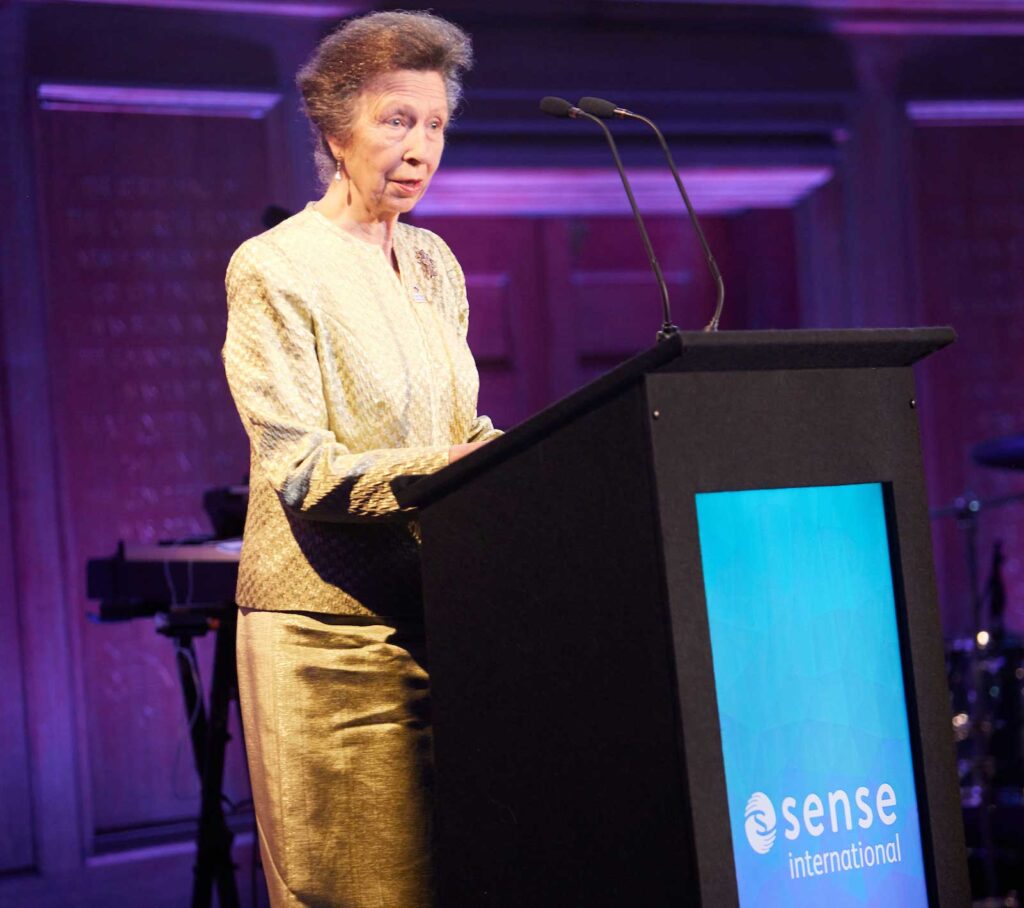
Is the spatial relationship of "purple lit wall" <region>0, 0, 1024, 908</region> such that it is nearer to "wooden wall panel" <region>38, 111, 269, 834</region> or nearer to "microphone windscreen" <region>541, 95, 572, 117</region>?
"wooden wall panel" <region>38, 111, 269, 834</region>

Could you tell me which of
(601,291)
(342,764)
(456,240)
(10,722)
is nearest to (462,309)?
A: (342,764)

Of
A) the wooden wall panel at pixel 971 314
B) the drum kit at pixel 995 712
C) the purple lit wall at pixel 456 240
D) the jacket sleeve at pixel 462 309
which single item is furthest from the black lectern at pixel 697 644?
the wooden wall panel at pixel 971 314

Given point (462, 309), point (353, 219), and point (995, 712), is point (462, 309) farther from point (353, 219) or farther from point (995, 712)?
point (995, 712)

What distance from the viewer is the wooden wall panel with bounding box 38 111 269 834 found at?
15.5 ft


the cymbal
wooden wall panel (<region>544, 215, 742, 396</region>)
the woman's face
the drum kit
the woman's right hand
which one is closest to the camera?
the woman's right hand

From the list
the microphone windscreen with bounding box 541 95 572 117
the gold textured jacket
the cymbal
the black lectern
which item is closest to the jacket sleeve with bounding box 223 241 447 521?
the gold textured jacket

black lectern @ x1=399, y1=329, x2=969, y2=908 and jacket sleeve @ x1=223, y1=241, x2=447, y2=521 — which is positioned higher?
jacket sleeve @ x1=223, y1=241, x2=447, y2=521

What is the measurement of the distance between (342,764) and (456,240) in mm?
3957

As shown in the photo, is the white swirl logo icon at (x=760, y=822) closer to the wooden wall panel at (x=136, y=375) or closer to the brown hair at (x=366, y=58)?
the brown hair at (x=366, y=58)

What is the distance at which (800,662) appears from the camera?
139 cm

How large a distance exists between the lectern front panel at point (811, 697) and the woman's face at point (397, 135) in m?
0.77

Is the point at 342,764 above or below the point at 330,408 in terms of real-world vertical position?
below

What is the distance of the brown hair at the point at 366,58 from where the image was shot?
1921 mm

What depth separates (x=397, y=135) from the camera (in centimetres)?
192
